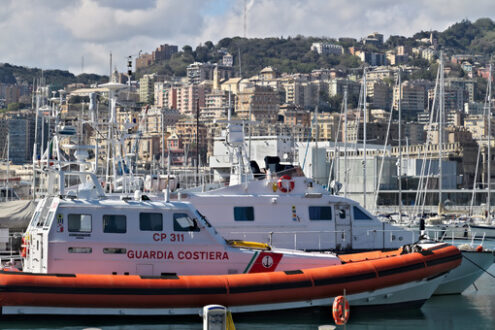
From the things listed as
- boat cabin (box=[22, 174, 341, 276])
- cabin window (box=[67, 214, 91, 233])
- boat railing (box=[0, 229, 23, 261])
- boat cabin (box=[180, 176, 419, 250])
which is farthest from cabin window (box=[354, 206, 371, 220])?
boat railing (box=[0, 229, 23, 261])

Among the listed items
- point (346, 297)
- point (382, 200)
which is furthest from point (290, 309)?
point (382, 200)

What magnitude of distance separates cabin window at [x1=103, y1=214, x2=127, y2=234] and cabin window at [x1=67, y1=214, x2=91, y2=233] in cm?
31

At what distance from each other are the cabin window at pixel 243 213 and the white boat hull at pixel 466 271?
4811mm

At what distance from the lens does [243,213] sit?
19781 millimetres

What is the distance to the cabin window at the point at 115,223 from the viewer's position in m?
16.8

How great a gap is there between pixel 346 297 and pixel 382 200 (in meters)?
64.4

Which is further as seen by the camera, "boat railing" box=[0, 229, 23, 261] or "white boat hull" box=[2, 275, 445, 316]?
"boat railing" box=[0, 229, 23, 261]

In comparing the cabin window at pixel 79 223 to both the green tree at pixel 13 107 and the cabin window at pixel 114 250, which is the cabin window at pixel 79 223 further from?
the green tree at pixel 13 107

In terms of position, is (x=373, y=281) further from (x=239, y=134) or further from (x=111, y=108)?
(x=111, y=108)

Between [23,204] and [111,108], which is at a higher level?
[111,108]

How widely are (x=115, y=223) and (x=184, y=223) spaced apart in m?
1.28

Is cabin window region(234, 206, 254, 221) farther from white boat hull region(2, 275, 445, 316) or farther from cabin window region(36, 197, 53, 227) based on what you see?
cabin window region(36, 197, 53, 227)

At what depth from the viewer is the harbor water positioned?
1609 centimetres

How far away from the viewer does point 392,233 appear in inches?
826
